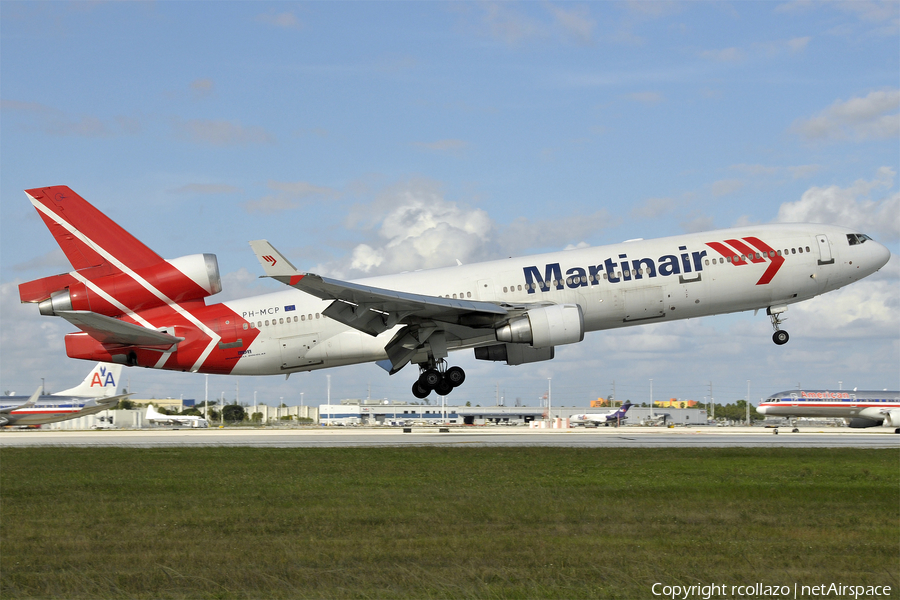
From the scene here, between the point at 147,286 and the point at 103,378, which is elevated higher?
the point at 147,286

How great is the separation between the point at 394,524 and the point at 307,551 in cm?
271

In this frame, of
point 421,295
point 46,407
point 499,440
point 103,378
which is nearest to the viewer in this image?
point 421,295

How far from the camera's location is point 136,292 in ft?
111

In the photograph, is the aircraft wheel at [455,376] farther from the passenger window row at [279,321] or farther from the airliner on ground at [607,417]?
the airliner on ground at [607,417]

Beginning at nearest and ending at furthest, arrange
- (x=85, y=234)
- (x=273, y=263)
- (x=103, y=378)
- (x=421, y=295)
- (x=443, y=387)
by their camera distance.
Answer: (x=273, y=263) < (x=421, y=295) < (x=85, y=234) < (x=443, y=387) < (x=103, y=378)

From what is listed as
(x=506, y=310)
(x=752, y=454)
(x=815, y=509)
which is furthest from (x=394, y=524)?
(x=752, y=454)

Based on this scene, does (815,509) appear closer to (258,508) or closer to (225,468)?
(258,508)

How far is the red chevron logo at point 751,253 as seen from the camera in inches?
1316

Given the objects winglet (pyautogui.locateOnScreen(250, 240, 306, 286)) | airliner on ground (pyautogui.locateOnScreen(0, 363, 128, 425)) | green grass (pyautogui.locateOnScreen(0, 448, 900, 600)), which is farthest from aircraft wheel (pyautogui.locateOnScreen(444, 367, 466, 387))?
airliner on ground (pyautogui.locateOnScreen(0, 363, 128, 425))

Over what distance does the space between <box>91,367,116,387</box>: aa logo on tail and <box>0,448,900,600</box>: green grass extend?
193 ft

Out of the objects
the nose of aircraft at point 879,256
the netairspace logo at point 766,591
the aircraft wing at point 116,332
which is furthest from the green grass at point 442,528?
the nose of aircraft at point 879,256

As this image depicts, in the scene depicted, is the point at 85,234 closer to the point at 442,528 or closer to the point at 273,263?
the point at 273,263

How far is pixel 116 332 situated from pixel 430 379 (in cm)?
1259

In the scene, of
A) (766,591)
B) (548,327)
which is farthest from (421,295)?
(766,591)
